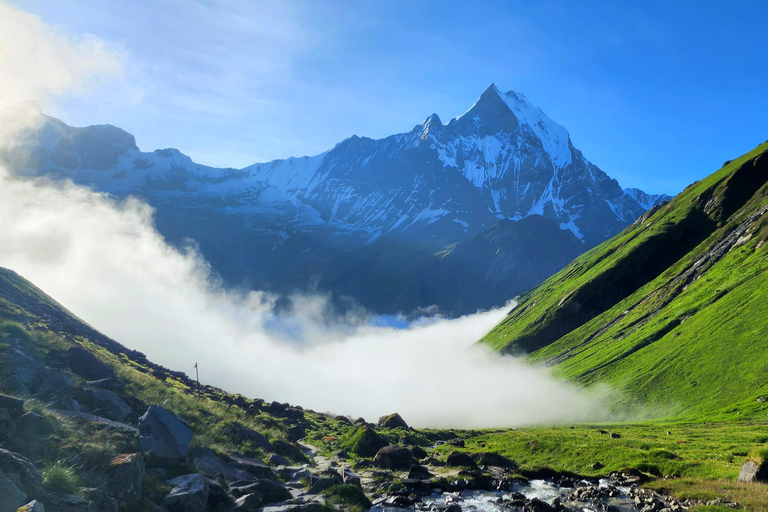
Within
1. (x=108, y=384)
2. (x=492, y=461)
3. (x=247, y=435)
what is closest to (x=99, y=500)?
(x=108, y=384)

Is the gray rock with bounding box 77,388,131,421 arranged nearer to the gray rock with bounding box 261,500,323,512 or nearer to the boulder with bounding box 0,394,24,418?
the boulder with bounding box 0,394,24,418

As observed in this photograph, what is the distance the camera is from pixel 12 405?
20.5 meters

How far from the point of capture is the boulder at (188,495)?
2134 centimetres

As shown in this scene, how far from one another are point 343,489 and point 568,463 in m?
29.6

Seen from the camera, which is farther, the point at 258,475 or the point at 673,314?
the point at 673,314

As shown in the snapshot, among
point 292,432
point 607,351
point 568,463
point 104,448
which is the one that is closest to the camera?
point 104,448

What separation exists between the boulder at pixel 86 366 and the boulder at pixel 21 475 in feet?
77.0

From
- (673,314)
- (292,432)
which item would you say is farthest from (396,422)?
(673,314)

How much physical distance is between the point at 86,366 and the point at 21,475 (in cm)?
2543

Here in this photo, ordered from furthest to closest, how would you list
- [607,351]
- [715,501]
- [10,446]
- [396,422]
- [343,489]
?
1. [607,351]
2. [396,422]
3. [343,489]
4. [715,501]
5. [10,446]

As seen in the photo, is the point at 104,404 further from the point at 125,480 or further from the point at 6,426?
the point at 125,480

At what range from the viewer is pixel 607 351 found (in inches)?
5704

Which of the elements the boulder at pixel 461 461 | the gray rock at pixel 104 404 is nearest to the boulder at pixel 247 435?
the gray rock at pixel 104 404

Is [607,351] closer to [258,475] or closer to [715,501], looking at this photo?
[715,501]
